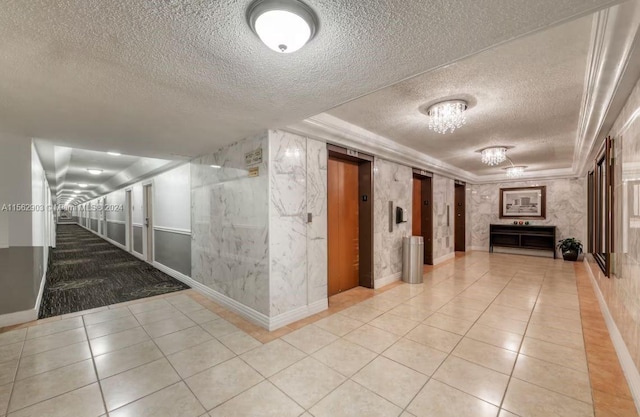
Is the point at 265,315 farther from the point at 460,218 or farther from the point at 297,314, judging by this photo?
the point at 460,218

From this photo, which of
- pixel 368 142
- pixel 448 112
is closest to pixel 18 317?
pixel 368 142

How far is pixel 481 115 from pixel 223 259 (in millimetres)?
4028

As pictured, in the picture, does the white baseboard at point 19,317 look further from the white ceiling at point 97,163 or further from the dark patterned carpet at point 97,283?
the white ceiling at point 97,163

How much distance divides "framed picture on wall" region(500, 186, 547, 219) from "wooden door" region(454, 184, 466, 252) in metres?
1.18

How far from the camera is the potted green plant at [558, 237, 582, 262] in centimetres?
691

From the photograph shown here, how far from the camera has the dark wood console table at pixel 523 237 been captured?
7512mm

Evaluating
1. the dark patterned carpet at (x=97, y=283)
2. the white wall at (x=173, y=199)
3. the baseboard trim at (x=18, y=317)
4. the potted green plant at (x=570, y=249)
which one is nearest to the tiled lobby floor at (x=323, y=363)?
the baseboard trim at (x=18, y=317)

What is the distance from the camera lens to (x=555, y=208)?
7.62 metres

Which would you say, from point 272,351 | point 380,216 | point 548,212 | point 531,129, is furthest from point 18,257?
point 548,212

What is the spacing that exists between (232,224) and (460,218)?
24.9 feet

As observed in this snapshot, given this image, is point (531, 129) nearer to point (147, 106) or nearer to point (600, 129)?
point (600, 129)

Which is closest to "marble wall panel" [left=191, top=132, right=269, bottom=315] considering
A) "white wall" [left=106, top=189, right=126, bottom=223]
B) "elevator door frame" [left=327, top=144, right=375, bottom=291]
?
"elevator door frame" [left=327, top=144, right=375, bottom=291]

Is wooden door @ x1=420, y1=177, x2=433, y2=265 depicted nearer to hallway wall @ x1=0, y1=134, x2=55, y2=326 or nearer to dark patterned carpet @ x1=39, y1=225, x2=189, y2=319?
dark patterned carpet @ x1=39, y1=225, x2=189, y2=319

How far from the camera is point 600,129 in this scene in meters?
3.13
